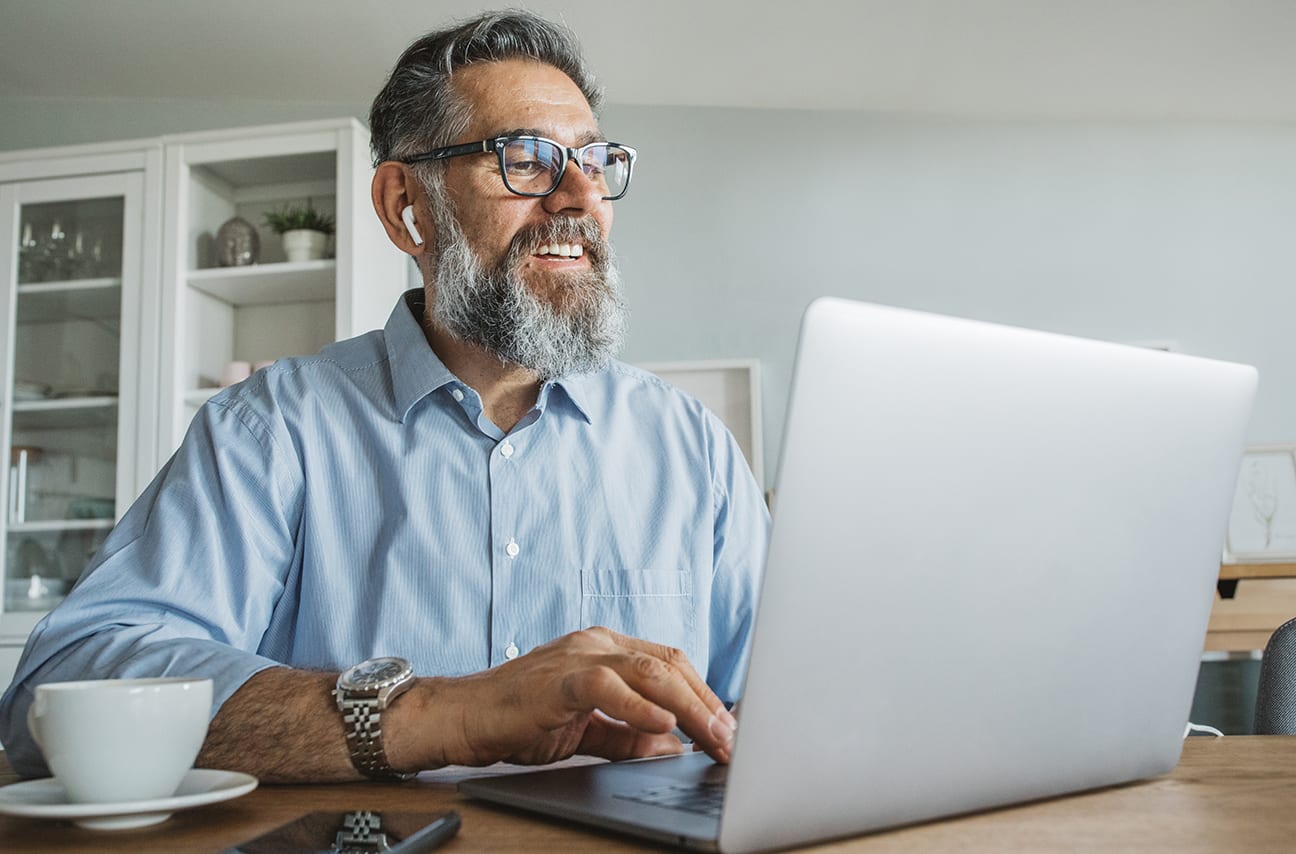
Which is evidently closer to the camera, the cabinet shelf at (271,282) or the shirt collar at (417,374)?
the shirt collar at (417,374)

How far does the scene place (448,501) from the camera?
1.25 m

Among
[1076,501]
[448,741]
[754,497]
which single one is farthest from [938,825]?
[754,497]

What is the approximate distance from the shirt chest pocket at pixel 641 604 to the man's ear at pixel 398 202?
1.76ft

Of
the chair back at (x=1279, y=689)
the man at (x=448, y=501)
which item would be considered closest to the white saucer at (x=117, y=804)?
the man at (x=448, y=501)

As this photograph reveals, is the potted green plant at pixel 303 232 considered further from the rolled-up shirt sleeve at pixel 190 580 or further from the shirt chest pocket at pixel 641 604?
the shirt chest pocket at pixel 641 604

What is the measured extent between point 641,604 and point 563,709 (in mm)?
530

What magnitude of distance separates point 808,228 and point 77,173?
7.01 feet

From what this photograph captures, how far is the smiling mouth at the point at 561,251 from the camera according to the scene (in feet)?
4.65

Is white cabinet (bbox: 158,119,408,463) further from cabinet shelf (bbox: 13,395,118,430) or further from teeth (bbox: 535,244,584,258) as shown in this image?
teeth (bbox: 535,244,584,258)

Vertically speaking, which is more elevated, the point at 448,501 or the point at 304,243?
the point at 304,243

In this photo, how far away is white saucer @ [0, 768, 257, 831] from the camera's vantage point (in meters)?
0.60

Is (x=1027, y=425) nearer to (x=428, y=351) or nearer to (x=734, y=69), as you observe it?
(x=428, y=351)

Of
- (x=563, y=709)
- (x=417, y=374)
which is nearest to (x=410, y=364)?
(x=417, y=374)

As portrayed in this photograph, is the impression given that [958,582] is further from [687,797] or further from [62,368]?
[62,368]
